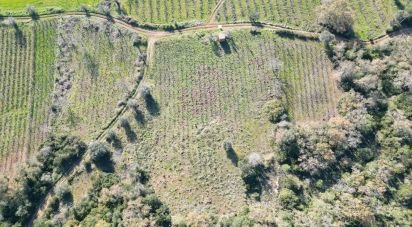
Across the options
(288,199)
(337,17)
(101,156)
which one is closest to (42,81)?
(101,156)

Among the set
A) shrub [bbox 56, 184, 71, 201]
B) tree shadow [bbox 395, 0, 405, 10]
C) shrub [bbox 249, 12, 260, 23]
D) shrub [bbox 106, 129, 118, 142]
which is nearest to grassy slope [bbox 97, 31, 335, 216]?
shrub [bbox 106, 129, 118, 142]

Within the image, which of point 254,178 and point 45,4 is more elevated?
point 45,4

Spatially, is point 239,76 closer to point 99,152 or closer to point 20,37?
point 99,152

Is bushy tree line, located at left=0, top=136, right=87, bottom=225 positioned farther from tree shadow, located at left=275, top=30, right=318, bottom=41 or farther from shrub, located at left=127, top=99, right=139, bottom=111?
tree shadow, located at left=275, top=30, right=318, bottom=41

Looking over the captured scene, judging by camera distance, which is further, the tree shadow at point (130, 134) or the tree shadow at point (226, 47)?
the tree shadow at point (226, 47)

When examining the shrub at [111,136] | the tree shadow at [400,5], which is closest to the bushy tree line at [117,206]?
the shrub at [111,136]

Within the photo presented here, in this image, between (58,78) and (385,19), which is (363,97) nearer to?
(385,19)

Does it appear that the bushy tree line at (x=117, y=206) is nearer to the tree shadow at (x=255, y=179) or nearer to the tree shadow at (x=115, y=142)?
the tree shadow at (x=115, y=142)
